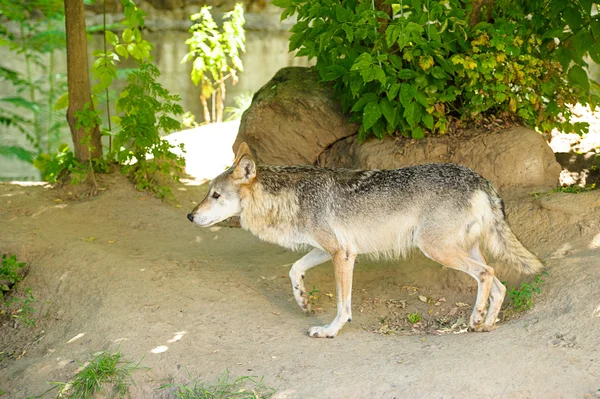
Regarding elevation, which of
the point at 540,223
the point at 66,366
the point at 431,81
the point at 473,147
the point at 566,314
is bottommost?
the point at 66,366

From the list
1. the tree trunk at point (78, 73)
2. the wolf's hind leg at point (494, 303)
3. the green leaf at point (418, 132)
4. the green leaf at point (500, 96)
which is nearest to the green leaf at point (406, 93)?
the green leaf at point (418, 132)

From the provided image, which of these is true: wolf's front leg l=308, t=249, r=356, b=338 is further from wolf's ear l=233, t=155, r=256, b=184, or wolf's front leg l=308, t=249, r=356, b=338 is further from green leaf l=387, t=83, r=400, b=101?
green leaf l=387, t=83, r=400, b=101

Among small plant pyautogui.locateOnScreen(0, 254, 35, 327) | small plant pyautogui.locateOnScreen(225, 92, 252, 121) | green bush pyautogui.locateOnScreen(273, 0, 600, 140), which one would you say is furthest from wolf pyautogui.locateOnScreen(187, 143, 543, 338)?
small plant pyautogui.locateOnScreen(225, 92, 252, 121)

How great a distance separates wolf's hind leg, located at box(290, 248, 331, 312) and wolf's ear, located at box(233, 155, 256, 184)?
3.28ft

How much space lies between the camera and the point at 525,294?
6.25 m

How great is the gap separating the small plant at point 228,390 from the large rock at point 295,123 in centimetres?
465

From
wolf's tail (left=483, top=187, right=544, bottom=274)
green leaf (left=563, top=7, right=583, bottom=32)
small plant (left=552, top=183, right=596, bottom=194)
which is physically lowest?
wolf's tail (left=483, top=187, right=544, bottom=274)

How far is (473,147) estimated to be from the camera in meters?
8.14

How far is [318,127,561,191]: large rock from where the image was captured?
25.8 ft

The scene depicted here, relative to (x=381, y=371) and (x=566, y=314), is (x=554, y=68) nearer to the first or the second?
(x=566, y=314)

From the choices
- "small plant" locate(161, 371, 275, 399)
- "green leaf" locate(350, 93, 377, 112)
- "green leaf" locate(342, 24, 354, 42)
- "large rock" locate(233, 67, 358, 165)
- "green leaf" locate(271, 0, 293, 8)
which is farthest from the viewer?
"large rock" locate(233, 67, 358, 165)

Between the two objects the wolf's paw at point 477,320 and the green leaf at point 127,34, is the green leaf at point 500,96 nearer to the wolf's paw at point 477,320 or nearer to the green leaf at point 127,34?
the wolf's paw at point 477,320

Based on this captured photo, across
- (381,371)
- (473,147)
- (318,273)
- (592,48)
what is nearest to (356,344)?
(381,371)

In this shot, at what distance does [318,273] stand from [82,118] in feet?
13.6
